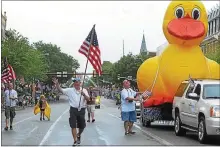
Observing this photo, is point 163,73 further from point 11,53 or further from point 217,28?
point 217,28

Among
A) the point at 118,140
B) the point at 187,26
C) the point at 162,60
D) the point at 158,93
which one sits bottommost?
the point at 118,140

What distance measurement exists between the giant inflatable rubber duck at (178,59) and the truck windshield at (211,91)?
3792mm

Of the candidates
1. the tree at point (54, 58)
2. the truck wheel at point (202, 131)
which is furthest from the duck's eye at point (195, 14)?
the tree at point (54, 58)

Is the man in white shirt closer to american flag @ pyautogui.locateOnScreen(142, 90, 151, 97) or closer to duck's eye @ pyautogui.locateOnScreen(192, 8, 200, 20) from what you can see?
american flag @ pyautogui.locateOnScreen(142, 90, 151, 97)

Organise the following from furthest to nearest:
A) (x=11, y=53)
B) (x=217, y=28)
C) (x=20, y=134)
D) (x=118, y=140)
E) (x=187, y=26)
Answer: (x=217, y=28) → (x=11, y=53) → (x=187, y=26) → (x=20, y=134) → (x=118, y=140)

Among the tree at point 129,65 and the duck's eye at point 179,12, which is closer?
the duck's eye at point 179,12

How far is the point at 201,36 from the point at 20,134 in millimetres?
7586

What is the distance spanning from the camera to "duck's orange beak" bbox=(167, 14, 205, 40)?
60.4 feet

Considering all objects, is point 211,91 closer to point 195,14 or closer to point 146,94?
point 146,94

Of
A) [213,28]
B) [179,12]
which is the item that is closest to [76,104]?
[179,12]

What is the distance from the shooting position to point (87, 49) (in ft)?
46.5

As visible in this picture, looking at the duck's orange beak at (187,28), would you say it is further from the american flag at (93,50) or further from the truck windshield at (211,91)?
the american flag at (93,50)

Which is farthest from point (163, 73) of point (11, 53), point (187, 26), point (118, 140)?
point (11, 53)

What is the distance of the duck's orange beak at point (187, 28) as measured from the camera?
725 inches
